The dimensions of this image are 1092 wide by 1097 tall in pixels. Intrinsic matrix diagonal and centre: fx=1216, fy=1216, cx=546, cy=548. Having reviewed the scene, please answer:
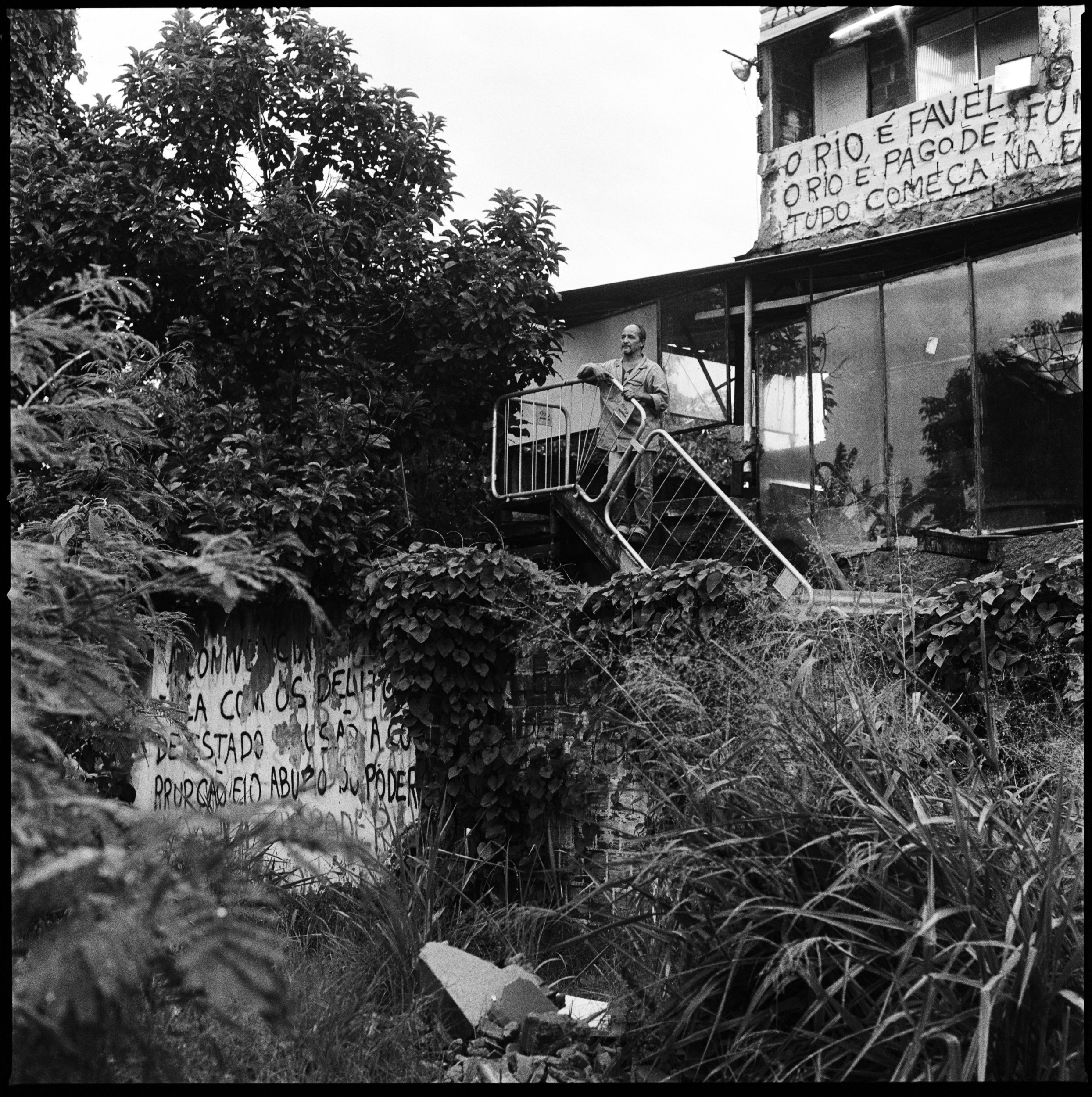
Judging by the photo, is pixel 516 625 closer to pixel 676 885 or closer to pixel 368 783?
pixel 368 783

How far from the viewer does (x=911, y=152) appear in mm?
11781

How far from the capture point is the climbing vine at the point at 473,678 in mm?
6746

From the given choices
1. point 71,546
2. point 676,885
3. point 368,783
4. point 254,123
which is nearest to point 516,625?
point 368,783

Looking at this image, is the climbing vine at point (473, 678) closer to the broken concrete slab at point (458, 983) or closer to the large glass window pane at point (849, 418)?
the broken concrete slab at point (458, 983)

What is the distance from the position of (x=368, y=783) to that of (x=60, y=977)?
6023mm

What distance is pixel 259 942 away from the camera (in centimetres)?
190

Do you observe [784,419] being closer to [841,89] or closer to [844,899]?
[841,89]

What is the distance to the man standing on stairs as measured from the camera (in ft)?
28.2

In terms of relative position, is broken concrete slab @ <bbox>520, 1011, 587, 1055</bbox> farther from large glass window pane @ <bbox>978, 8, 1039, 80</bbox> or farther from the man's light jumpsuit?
large glass window pane @ <bbox>978, 8, 1039, 80</bbox>

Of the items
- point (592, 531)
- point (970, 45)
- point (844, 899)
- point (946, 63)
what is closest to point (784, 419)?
point (592, 531)

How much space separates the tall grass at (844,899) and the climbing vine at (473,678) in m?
2.57

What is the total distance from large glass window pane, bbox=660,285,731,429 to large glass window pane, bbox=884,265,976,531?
5.41 ft

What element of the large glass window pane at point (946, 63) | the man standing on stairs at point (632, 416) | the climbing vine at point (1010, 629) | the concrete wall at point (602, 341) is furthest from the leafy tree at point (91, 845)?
the large glass window pane at point (946, 63)

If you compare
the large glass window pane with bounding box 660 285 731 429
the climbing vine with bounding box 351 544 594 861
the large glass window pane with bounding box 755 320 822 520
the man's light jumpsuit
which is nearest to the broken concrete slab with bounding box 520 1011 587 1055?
the climbing vine with bounding box 351 544 594 861
